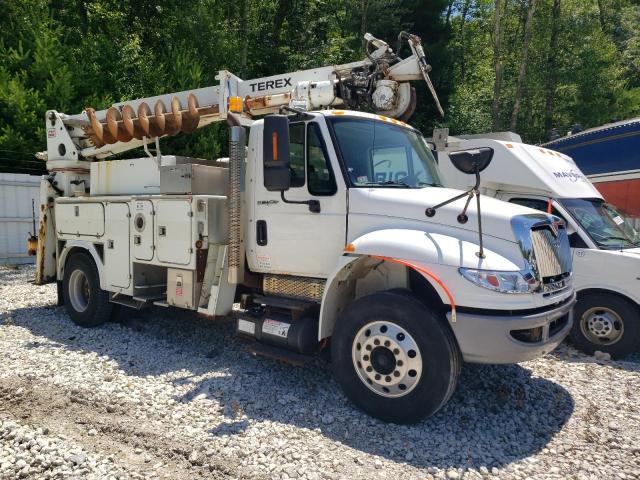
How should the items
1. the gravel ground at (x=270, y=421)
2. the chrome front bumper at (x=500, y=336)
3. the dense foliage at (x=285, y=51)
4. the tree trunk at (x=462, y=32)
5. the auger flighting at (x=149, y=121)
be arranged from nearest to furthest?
the gravel ground at (x=270, y=421), the chrome front bumper at (x=500, y=336), the auger flighting at (x=149, y=121), the dense foliage at (x=285, y=51), the tree trunk at (x=462, y=32)

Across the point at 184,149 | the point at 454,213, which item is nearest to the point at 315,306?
the point at 454,213

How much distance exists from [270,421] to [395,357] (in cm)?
116

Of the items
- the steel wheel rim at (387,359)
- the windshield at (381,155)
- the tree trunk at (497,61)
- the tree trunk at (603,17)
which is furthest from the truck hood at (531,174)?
the tree trunk at (603,17)

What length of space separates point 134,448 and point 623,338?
18.4 ft

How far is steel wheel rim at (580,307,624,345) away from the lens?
6021 mm

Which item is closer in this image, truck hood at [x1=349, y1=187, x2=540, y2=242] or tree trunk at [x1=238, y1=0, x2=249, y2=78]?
truck hood at [x1=349, y1=187, x2=540, y2=242]

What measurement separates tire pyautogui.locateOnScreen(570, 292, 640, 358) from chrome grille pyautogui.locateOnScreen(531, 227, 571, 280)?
2.14 meters

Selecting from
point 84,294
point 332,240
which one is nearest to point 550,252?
point 332,240

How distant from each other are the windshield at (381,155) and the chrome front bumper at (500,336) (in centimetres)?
147

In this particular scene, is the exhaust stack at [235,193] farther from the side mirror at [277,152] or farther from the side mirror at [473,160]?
the side mirror at [473,160]

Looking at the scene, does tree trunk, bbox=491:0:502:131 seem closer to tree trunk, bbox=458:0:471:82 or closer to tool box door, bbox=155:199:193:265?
tree trunk, bbox=458:0:471:82

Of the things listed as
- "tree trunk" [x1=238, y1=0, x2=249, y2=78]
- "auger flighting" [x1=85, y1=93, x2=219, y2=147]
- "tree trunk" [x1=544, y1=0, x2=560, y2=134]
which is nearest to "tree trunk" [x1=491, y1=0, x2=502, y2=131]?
"tree trunk" [x1=544, y1=0, x2=560, y2=134]

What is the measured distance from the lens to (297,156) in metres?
4.66

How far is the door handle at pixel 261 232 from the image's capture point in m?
4.94
